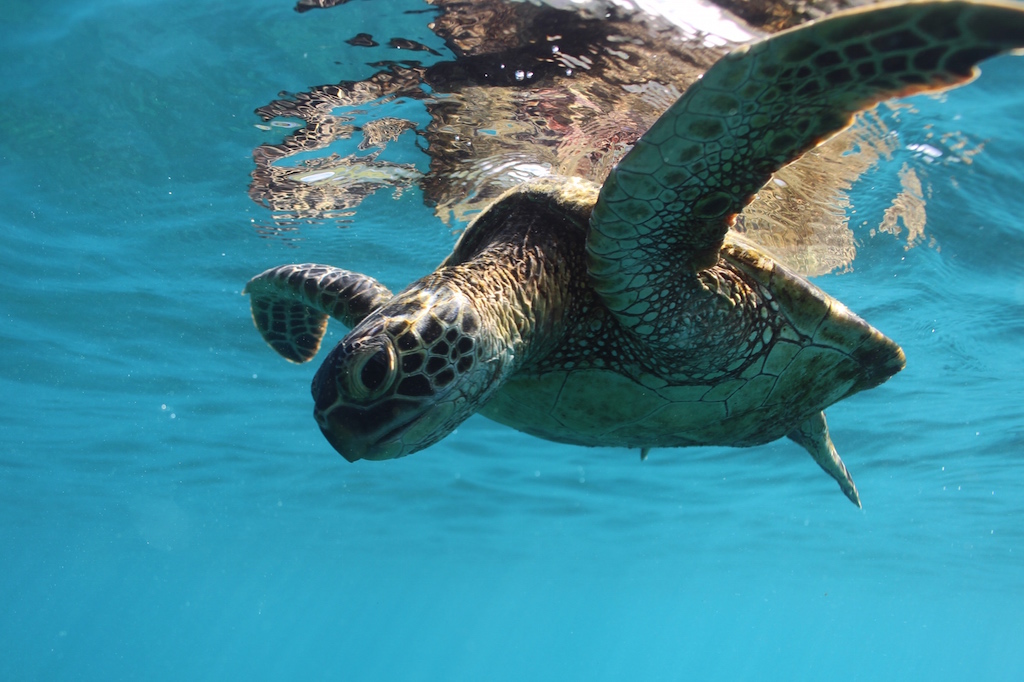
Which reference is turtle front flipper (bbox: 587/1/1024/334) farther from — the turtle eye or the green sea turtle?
the turtle eye

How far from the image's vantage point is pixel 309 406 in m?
17.6

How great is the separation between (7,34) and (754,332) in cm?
787

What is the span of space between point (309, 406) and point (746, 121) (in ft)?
54.3

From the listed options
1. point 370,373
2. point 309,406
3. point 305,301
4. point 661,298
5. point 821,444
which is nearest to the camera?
point 370,373

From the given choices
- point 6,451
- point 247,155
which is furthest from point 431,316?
point 6,451

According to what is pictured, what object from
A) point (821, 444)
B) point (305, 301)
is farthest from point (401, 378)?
point (821, 444)

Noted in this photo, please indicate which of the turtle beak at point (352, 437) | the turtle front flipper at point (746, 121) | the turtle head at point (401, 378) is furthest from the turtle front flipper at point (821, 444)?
the turtle beak at point (352, 437)

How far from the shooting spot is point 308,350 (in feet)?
20.4

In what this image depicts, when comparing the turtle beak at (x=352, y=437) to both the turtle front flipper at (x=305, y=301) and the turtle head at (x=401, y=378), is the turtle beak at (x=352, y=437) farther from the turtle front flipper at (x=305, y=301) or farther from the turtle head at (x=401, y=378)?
the turtle front flipper at (x=305, y=301)

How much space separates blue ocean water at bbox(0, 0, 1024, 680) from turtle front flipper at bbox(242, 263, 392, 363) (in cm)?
253

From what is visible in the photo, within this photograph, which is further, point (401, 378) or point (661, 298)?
point (661, 298)

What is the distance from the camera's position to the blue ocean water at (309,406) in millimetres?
6961

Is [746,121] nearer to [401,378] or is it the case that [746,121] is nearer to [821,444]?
[401,378]

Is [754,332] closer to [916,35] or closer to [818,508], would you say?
[916,35]
